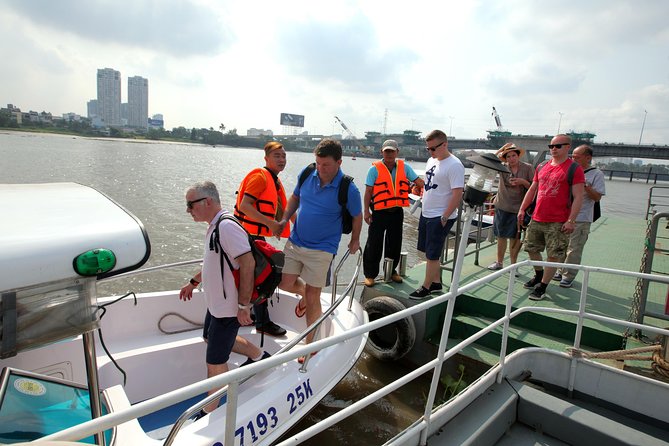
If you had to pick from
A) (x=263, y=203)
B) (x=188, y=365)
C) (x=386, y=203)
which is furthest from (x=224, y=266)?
(x=386, y=203)

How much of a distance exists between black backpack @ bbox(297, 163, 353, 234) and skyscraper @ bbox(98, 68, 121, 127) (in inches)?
8420

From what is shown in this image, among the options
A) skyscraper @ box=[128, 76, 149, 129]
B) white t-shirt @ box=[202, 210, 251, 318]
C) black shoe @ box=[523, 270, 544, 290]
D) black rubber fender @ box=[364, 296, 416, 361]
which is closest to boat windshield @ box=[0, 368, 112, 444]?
white t-shirt @ box=[202, 210, 251, 318]

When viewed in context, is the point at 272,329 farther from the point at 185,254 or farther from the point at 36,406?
the point at 185,254

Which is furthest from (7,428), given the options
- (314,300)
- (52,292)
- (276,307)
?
(276,307)

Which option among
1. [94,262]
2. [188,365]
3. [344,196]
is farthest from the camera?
[188,365]

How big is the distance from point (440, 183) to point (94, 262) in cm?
314

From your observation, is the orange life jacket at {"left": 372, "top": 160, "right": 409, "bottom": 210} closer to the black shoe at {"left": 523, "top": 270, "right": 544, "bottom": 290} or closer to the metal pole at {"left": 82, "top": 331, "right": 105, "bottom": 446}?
the black shoe at {"left": 523, "top": 270, "right": 544, "bottom": 290}

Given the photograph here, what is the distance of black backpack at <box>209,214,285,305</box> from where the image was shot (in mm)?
2514

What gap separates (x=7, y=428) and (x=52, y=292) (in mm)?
678

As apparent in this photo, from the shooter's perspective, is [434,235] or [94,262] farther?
[434,235]

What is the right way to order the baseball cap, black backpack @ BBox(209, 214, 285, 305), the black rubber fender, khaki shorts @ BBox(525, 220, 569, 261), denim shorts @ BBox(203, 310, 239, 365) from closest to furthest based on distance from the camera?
black backpack @ BBox(209, 214, 285, 305) < denim shorts @ BBox(203, 310, 239, 365) < khaki shorts @ BBox(525, 220, 569, 261) < the black rubber fender < the baseball cap

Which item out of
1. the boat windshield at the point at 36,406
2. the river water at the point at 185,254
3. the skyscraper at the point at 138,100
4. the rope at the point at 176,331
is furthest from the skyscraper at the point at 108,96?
the boat windshield at the point at 36,406

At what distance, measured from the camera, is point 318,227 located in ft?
10.7

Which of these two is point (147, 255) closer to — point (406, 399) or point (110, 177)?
point (406, 399)
